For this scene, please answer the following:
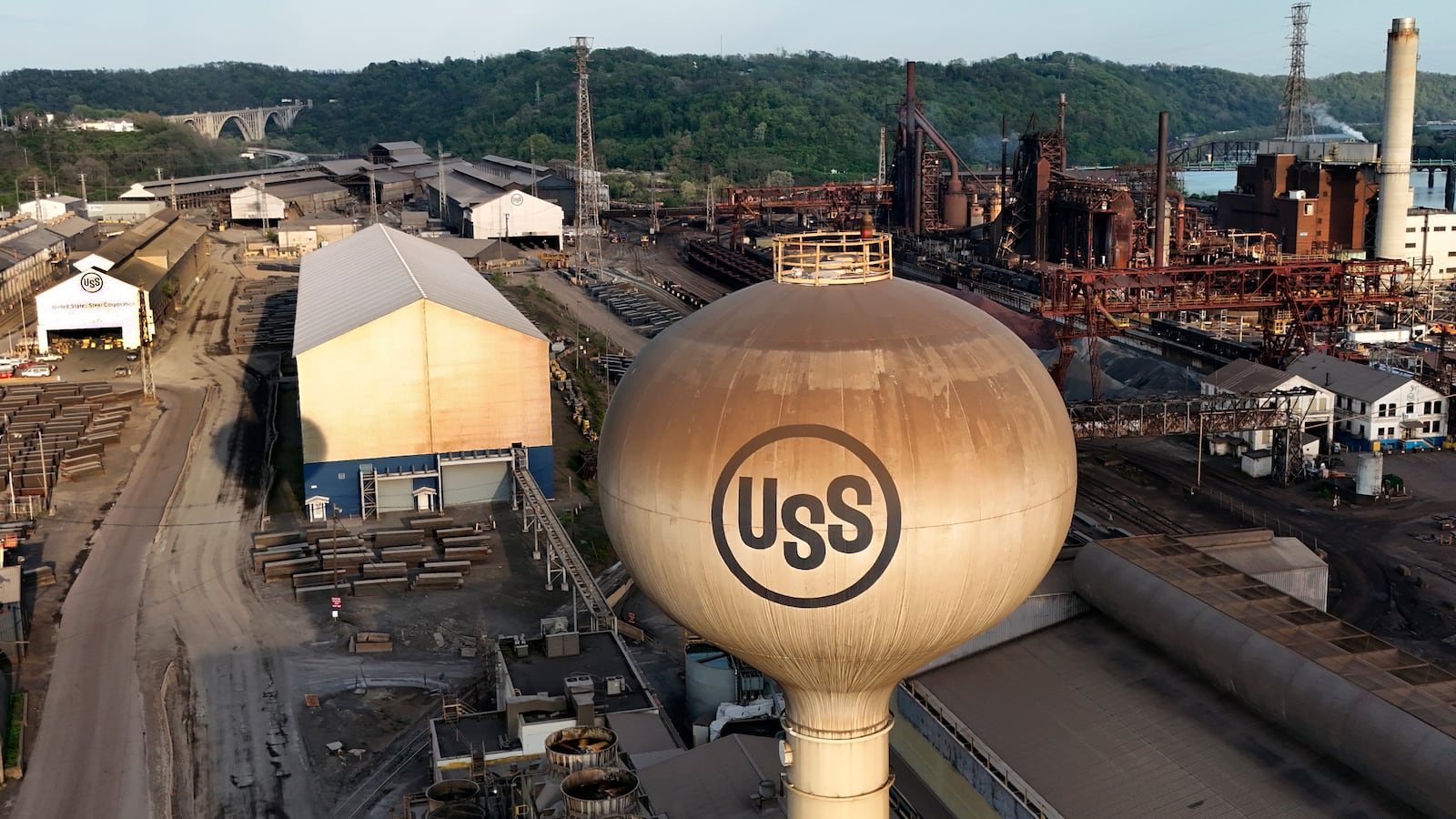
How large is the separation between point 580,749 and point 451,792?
2376 mm

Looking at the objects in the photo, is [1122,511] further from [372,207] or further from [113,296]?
[372,207]

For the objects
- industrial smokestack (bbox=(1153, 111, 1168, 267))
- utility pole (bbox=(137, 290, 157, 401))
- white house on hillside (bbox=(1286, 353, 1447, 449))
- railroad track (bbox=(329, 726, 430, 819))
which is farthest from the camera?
industrial smokestack (bbox=(1153, 111, 1168, 267))

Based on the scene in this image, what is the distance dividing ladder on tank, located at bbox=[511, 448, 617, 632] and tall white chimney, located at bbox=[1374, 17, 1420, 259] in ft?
190

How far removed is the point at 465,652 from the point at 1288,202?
7222 centimetres

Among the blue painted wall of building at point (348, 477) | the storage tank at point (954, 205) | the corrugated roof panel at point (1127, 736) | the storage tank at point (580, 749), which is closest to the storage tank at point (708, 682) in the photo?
the storage tank at point (580, 749)

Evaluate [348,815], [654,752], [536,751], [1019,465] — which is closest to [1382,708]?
[1019,465]

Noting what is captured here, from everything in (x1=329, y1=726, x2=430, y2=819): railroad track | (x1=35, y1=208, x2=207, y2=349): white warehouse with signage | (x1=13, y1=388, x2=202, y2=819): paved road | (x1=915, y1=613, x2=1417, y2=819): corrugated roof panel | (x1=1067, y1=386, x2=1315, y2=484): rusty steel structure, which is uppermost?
(x1=35, y1=208, x2=207, y2=349): white warehouse with signage

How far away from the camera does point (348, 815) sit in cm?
2597

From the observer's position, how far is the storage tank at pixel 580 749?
79.5 ft

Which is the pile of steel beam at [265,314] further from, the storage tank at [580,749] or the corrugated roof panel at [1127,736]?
the corrugated roof panel at [1127,736]

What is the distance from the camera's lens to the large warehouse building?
4284 cm

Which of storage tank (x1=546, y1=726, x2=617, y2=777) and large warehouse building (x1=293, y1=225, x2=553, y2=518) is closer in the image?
storage tank (x1=546, y1=726, x2=617, y2=777)

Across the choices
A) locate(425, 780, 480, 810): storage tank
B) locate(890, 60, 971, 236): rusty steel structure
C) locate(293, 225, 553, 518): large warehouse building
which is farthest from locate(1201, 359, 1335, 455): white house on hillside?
locate(890, 60, 971, 236): rusty steel structure

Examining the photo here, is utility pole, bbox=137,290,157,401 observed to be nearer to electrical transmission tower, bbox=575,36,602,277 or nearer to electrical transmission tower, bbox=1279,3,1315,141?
electrical transmission tower, bbox=575,36,602,277
